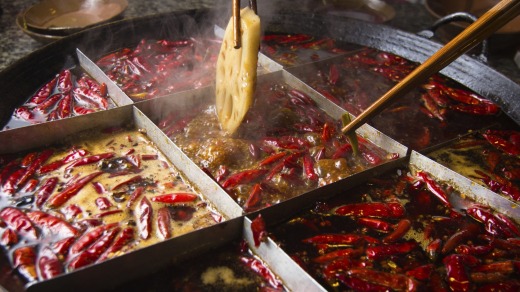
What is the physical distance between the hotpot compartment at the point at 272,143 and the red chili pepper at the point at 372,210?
0.86ft

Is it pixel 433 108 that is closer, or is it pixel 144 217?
pixel 144 217

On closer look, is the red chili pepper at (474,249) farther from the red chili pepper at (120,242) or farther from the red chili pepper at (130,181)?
the red chili pepper at (130,181)

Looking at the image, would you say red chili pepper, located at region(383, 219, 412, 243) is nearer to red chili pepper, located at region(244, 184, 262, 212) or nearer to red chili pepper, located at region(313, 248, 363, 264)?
red chili pepper, located at region(313, 248, 363, 264)

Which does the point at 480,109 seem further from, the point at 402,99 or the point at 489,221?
the point at 489,221

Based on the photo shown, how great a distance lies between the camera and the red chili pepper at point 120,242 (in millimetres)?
2340

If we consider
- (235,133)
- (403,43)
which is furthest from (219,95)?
(403,43)

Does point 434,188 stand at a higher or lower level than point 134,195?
lower

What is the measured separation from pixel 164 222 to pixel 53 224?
632 millimetres

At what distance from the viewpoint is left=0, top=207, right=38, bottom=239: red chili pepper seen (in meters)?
2.45

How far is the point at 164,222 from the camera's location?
2.57 m

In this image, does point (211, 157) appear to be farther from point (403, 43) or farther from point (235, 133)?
point (403, 43)

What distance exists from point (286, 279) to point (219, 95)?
1.66 m

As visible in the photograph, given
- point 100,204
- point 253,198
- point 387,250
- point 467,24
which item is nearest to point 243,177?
point 253,198

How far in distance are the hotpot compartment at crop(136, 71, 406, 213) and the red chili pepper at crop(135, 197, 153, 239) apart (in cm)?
49
